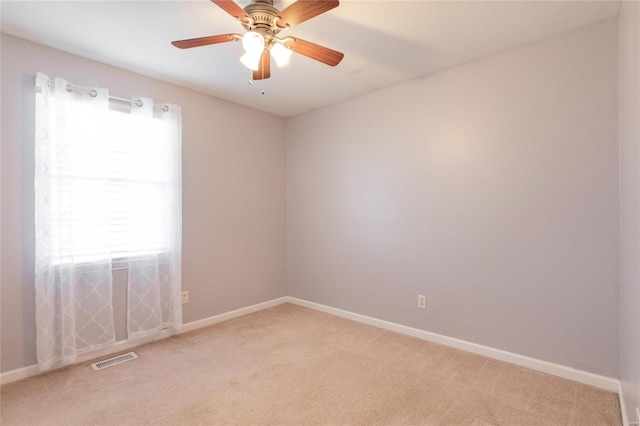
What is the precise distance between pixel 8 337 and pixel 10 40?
212 cm

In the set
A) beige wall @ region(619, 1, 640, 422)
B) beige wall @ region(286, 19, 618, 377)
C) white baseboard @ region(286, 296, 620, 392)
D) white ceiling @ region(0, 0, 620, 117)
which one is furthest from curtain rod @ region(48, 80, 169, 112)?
beige wall @ region(619, 1, 640, 422)

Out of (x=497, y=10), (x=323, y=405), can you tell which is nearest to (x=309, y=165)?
(x=497, y=10)

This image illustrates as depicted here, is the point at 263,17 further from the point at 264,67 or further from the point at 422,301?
the point at 422,301

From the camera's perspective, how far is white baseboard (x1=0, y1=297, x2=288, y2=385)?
2.29 meters

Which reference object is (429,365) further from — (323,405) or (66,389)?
(66,389)

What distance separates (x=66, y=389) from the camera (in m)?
2.18

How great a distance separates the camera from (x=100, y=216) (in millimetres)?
2627

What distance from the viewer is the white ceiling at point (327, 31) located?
2.00 meters

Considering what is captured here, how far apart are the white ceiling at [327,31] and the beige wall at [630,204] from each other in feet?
1.74

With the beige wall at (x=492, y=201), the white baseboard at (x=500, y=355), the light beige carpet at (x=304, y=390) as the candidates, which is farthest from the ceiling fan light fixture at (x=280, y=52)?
the white baseboard at (x=500, y=355)

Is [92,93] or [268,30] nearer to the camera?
[268,30]

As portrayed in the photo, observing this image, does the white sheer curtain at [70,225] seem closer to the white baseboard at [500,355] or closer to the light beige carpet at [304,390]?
the light beige carpet at [304,390]

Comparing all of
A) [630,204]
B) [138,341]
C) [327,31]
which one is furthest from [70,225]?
[630,204]

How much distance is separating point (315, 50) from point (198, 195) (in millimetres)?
2051
